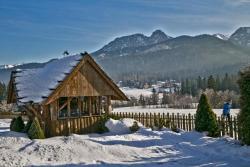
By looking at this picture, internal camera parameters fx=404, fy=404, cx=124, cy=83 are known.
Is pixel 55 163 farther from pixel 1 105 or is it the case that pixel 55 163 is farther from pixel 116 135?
pixel 1 105

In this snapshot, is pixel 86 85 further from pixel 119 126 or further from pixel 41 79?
pixel 119 126

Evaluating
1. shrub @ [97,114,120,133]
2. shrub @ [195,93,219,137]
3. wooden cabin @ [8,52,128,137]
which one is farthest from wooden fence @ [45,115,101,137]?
shrub @ [195,93,219,137]

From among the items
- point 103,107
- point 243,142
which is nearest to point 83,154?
point 243,142

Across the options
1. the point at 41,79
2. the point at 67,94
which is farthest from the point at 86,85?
the point at 41,79

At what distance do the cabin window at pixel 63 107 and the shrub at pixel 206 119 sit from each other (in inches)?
327

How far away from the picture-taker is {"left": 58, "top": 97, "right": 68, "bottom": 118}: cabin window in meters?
25.4

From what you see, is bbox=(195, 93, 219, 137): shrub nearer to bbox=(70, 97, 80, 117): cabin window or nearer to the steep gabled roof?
the steep gabled roof

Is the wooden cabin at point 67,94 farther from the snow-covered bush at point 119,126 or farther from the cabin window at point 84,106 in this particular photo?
the snow-covered bush at point 119,126

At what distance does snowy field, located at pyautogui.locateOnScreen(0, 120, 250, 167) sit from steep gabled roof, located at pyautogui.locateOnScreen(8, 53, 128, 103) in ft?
10.8

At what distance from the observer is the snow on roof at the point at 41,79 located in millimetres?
24594

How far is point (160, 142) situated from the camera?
21578 mm

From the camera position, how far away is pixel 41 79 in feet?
87.7

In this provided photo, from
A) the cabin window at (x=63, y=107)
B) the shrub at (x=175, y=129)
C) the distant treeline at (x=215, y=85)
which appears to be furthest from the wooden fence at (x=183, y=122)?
the distant treeline at (x=215, y=85)

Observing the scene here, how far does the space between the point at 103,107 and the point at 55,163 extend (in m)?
11.2
